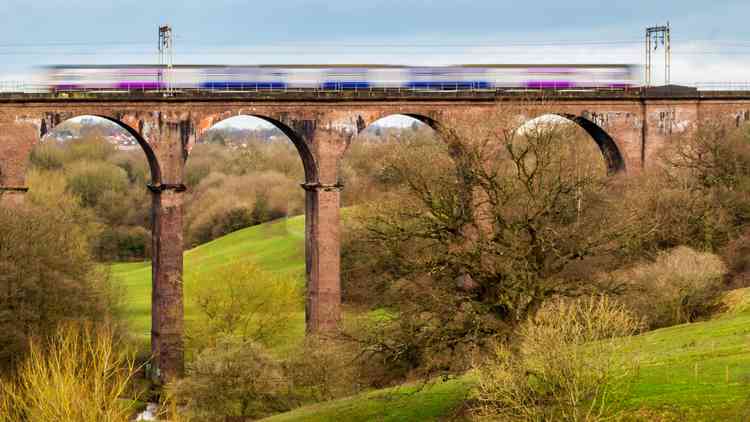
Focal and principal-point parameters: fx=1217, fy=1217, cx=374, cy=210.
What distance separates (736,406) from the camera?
2455 centimetres

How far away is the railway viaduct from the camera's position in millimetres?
43500

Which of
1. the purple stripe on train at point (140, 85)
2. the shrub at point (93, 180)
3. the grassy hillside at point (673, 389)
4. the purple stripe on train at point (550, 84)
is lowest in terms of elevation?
the grassy hillside at point (673, 389)

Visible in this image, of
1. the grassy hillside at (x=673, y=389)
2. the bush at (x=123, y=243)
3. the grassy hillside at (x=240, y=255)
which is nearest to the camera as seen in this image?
the grassy hillside at (x=673, y=389)

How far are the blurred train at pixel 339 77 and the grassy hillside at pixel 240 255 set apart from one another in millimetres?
23660

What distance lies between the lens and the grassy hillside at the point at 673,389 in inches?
989

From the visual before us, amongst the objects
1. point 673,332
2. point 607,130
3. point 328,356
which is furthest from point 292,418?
point 607,130

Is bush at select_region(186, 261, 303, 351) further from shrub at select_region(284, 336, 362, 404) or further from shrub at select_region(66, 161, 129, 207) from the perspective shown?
shrub at select_region(66, 161, 129, 207)

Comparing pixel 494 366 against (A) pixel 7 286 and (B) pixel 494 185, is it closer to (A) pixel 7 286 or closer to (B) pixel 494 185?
(B) pixel 494 185

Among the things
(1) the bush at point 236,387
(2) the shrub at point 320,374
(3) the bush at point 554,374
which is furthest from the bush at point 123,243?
(3) the bush at point 554,374

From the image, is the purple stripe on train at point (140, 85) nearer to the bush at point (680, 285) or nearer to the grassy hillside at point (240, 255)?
the bush at point (680, 285)

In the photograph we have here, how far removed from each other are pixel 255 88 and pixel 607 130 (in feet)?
47.6

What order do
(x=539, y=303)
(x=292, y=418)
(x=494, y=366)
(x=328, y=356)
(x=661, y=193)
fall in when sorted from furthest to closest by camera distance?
1. (x=661, y=193)
2. (x=328, y=356)
3. (x=292, y=418)
4. (x=539, y=303)
5. (x=494, y=366)

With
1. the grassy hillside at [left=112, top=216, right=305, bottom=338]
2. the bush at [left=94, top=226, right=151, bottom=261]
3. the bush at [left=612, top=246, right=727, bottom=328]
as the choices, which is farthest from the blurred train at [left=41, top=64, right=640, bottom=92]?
the bush at [left=94, top=226, right=151, bottom=261]

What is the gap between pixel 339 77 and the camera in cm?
4803
